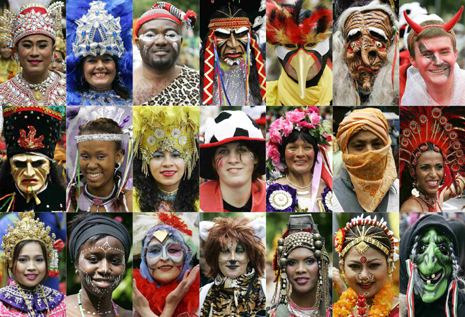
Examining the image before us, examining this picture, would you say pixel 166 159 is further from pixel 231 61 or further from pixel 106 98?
pixel 231 61

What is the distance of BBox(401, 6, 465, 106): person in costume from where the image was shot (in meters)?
4.79

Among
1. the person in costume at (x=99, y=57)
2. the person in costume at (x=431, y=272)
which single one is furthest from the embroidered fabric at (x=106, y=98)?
the person in costume at (x=431, y=272)

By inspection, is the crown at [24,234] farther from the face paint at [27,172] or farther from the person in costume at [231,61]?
the person in costume at [231,61]

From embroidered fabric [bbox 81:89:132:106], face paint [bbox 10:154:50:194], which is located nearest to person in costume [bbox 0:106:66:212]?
face paint [bbox 10:154:50:194]

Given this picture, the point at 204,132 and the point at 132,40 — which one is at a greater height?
the point at 132,40

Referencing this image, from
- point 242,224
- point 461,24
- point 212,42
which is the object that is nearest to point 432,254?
point 242,224

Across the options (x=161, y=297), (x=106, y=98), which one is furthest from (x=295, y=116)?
(x=161, y=297)

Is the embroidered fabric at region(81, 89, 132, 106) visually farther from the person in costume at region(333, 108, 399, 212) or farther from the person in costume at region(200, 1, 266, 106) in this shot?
the person in costume at region(333, 108, 399, 212)

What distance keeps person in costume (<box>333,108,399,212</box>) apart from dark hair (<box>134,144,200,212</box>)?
4.27 ft

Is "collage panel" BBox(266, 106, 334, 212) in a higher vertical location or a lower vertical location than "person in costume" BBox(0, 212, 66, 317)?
higher

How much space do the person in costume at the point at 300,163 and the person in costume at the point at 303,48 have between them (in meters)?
0.15

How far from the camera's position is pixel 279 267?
191 inches

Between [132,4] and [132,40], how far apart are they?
34cm

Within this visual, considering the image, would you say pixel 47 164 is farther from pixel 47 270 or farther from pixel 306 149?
pixel 306 149
